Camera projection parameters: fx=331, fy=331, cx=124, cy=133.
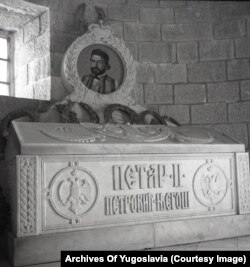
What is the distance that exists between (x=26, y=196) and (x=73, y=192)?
0.33m

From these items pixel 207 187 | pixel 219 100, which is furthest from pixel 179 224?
pixel 219 100

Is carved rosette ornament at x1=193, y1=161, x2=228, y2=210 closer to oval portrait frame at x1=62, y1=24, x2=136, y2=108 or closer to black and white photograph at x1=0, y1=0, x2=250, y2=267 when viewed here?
black and white photograph at x1=0, y1=0, x2=250, y2=267

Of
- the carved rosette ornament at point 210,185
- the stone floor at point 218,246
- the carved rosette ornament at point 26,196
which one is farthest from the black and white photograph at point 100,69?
the stone floor at point 218,246

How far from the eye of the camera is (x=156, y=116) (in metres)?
3.59

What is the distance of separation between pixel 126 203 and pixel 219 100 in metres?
2.02

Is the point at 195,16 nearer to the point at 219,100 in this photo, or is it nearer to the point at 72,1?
the point at 219,100

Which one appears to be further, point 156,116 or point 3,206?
point 156,116

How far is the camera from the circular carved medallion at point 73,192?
2293mm

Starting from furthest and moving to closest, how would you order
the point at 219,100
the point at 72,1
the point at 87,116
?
the point at 219,100
the point at 72,1
the point at 87,116

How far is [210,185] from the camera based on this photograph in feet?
9.27

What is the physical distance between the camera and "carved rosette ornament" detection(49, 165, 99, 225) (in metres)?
2.29

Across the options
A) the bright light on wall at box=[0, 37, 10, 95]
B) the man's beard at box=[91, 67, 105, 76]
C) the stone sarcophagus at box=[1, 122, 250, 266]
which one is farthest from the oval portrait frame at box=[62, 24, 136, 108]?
the bright light on wall at box=[0, 37, 10, 95]

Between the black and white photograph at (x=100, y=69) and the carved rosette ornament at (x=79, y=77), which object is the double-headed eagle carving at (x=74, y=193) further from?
the black and white photograph at (x=100, y=69)
